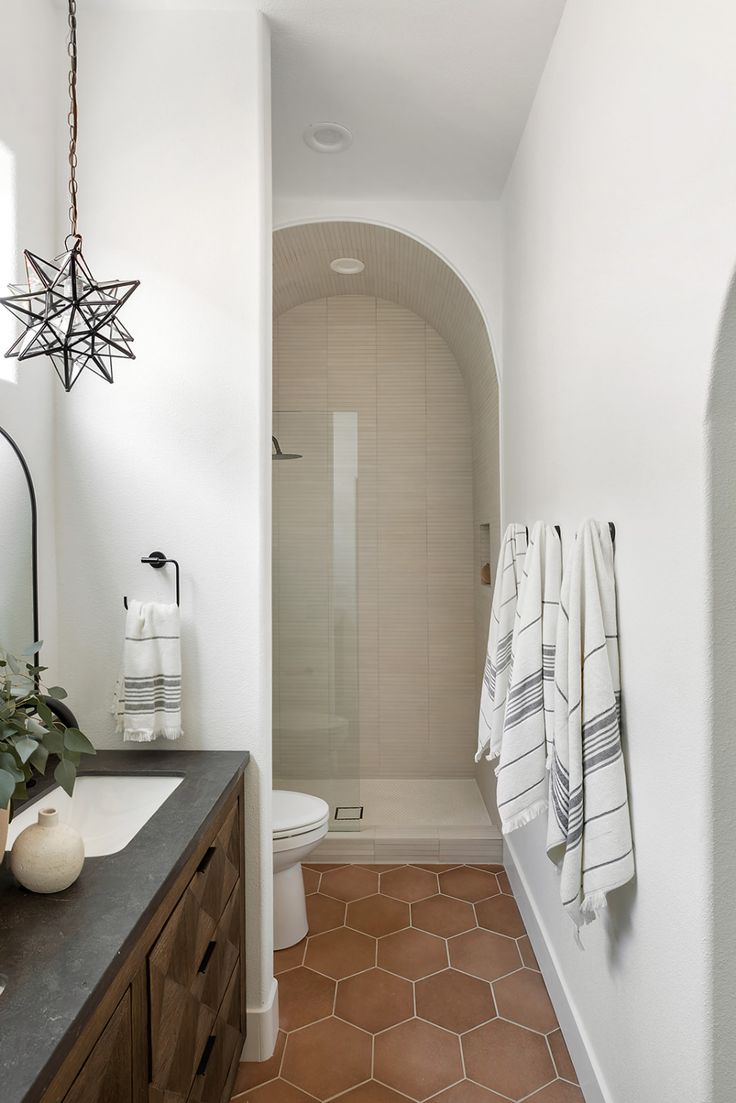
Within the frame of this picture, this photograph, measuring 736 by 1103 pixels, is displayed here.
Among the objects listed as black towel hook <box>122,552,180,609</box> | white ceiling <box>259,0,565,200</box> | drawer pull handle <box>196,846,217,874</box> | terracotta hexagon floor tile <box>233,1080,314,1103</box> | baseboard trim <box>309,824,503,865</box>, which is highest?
white ceiling <box>259,0,565,200</box>

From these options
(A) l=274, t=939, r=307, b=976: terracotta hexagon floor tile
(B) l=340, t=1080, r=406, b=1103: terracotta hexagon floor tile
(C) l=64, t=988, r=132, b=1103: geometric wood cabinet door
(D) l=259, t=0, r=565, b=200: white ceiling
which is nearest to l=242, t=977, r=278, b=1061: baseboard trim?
(B) l=340, t=1080, r=406, b=1103: terracotta hexagon floor tile

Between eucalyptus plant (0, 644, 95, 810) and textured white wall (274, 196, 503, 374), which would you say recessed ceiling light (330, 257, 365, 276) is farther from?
eucalyptus plant (0, 644, 95, 810)

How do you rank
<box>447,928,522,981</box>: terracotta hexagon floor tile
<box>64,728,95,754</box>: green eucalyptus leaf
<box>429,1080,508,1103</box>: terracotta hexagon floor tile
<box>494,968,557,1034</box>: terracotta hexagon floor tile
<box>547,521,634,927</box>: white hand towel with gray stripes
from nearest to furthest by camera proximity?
<box>64,728,95,754</box>: green eucalyptus leaf → <box>547,521,634,927</box>: white hand towel with gray stripes → <box>429,1080,508,1103</box>: terracotta hexagon floor tile → <box>494,968,557,1034</box>: terracotta hexagon floor tile → <box>447,928,522,981</box>: terracotta hexagon floor tile

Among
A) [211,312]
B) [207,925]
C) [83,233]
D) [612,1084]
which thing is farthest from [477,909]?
[83,233]

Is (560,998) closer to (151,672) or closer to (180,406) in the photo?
(151,672)

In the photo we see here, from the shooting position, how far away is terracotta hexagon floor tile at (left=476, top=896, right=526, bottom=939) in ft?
8.23

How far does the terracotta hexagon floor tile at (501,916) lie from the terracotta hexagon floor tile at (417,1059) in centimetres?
58

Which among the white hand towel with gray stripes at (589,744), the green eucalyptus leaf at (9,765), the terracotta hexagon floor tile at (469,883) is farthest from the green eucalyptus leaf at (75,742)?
the terracotta hexagon floor tile at (469,883)

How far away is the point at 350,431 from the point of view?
3.14 metres

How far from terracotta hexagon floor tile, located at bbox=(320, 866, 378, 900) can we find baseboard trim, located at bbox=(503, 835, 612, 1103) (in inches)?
22.4

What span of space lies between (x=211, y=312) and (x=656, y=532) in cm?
129

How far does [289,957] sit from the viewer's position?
7.71 ft

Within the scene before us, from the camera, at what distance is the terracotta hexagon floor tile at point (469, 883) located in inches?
108

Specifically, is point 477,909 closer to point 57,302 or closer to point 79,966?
point 79,966
